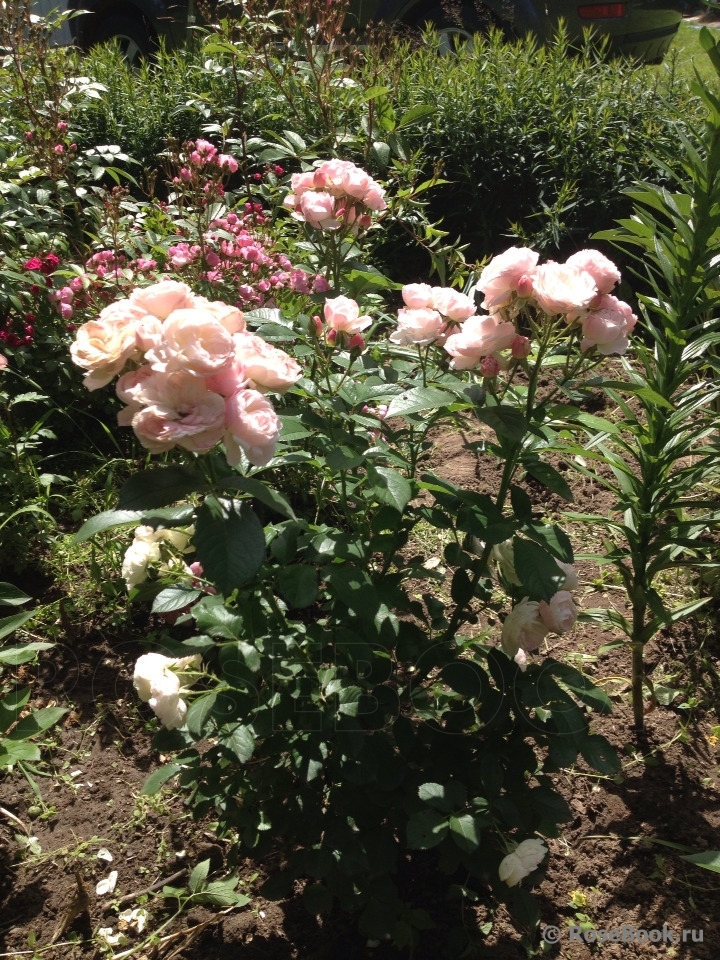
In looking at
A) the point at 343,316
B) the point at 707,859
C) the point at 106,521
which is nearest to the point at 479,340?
the point at 343,316

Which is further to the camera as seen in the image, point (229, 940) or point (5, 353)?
point (5, 353)

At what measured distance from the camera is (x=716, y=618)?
217 cm

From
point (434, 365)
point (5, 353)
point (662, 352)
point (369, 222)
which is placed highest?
point (369, 222)

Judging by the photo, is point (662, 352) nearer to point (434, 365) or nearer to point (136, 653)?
point (434, 365)

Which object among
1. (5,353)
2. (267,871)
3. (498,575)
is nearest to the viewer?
(498,575)

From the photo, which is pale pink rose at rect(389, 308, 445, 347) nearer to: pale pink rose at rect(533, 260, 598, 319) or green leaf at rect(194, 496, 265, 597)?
pale pink rose at rect(533, 260, 598, 319)

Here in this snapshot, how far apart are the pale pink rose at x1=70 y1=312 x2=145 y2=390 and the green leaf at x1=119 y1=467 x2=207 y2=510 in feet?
0.45

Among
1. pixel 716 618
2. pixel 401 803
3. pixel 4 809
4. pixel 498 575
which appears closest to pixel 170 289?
pixel 498 575

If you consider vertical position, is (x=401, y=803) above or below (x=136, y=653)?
above

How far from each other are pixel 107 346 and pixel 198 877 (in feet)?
3.49

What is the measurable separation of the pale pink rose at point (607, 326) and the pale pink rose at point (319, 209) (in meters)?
0.51

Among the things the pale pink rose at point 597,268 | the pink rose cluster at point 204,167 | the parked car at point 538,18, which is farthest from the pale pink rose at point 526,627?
the parked car at point 538,18

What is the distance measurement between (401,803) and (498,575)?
16.4 inches

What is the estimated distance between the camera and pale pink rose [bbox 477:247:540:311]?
3.97 ft
